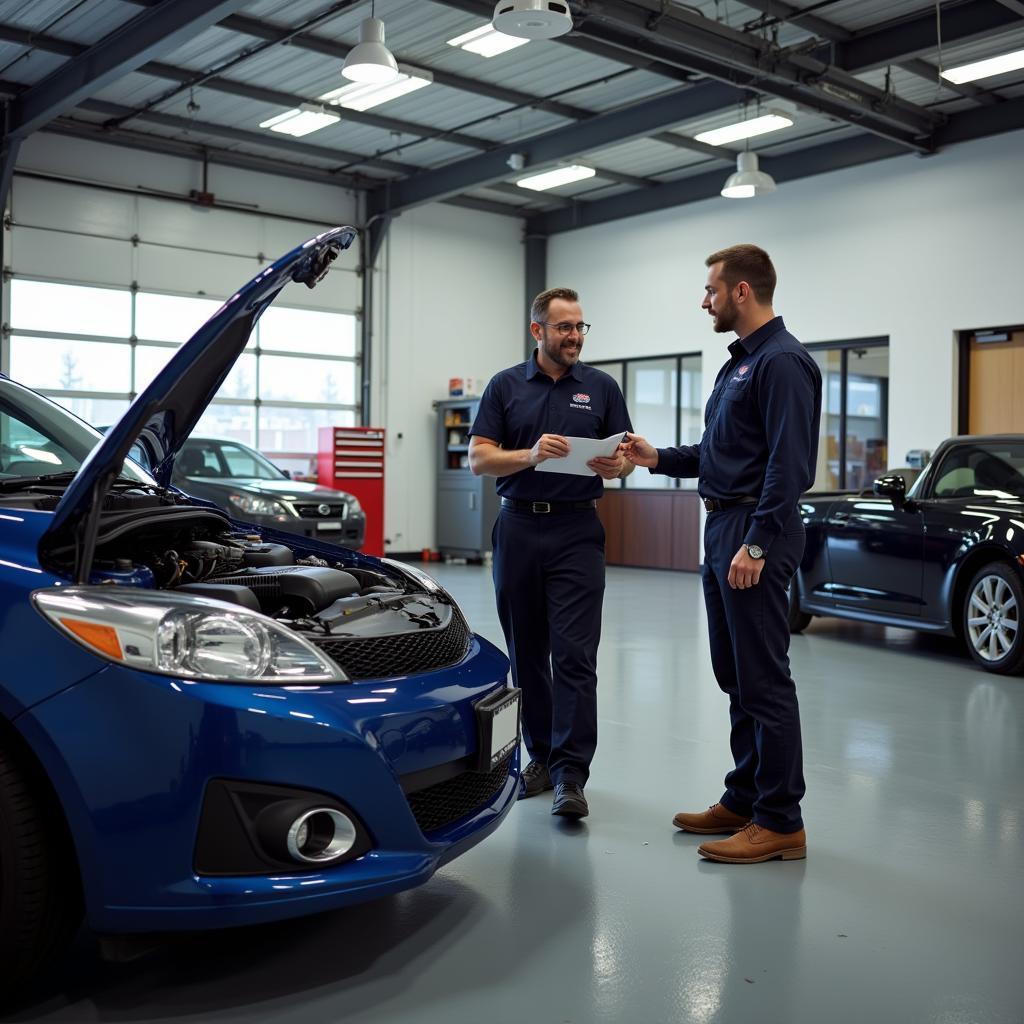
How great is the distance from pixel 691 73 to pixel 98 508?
349 inches

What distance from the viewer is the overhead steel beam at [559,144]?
9.83m

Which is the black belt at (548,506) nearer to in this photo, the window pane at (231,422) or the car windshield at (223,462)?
the car windshield at (223,462)

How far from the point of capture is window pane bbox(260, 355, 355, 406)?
12773 mm

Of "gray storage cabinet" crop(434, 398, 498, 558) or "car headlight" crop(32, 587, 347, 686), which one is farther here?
"gray storage cabinet" crop(434, 398, 498, 558)

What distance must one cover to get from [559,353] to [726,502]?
760 mm

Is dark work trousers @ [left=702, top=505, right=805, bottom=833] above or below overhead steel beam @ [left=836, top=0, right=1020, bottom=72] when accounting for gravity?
below

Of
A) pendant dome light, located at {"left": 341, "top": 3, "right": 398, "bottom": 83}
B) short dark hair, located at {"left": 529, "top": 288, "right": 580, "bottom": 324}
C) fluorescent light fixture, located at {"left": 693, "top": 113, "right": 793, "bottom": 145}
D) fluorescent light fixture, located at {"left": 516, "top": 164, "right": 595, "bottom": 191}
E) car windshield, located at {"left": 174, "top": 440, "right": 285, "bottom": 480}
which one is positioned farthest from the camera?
fluorescent light fixture, located at {"left": 516, "top": 164, "right": 595, "bottom": 191}

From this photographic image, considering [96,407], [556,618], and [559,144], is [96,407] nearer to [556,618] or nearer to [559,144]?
[559,144]

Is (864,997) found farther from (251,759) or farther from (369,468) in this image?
(369,468)

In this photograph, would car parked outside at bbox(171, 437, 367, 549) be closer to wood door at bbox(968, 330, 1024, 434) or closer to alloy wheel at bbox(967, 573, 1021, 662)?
alloy wheel at bbox(967, 573, 1021, 662)

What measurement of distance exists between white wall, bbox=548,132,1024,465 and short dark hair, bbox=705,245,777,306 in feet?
26.1

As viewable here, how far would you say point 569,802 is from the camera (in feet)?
10.5

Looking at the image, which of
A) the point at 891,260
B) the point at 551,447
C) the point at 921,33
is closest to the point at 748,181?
the point at 891,260

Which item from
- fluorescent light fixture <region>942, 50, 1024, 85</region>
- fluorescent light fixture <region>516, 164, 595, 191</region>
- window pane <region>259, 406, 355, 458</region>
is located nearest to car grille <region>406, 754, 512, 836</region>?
fluorescent light fixture <region>942, 50, 1024, 85</region>
